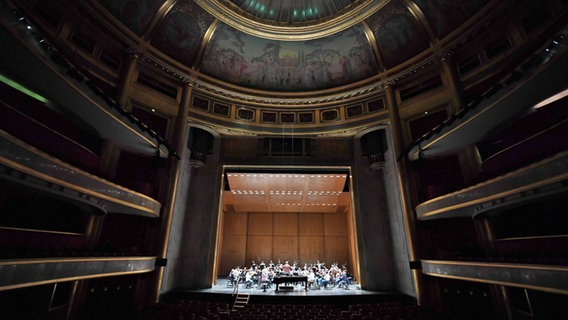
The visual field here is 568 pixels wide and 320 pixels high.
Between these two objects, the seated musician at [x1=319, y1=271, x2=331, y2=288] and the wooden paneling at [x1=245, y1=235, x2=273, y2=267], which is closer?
the seated musician at [x1=319, y1=271, x2=331, y2=288]

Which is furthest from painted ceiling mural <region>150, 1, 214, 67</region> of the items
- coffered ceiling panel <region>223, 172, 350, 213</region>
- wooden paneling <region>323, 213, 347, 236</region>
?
wooden paneling <region>323, 213, 347, 236</region>

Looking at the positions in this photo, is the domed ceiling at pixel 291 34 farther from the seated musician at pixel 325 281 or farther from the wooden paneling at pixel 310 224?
the seated musician at pixel 325 281

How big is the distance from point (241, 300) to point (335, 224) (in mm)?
12100

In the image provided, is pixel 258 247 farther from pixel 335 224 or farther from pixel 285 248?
pixel 335 224

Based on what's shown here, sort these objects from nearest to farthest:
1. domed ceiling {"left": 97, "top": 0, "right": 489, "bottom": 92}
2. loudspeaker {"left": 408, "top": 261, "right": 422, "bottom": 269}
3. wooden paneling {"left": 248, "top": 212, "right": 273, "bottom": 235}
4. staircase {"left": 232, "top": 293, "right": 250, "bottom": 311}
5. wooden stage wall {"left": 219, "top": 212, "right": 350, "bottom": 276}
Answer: staircase {"left": 232, "top": 293, "right": 250, "bottom": 311}
loudspeaker {"left": 408, "top": 261, "right": 422, "bottom": 269}
domed ceiling {"left": 97, "top": 0, "right": 489, "bottom": 92}
wooden stage wall {"left": 219, "top": 212, "right": 350, "bottom": 276}
wooden paneling {"left": 248, "top": 212, "right": 273, "bottom": 235}

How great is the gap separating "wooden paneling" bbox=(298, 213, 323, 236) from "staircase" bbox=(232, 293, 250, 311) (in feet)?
34.4

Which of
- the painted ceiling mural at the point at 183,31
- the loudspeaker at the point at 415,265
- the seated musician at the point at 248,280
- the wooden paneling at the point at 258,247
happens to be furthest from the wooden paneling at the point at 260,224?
the painted ceiling mural at the point at 183,31

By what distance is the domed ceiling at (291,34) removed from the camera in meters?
12.4

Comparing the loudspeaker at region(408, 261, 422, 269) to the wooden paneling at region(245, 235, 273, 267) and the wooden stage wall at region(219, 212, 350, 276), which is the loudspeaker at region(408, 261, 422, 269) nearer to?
the wooden stage wall at region(219, 212, 350, 276)

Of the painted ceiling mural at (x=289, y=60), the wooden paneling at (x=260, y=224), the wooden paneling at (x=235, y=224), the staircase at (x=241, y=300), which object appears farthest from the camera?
the wooden paneling at (x=260, y=224)

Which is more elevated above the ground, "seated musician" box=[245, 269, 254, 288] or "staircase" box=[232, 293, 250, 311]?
"seated musician" box=[245, 269, 254, 288]

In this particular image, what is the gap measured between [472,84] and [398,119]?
11.1ft

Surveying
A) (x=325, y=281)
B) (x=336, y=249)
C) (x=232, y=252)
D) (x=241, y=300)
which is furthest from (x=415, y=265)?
Result: (x=232, y=252)

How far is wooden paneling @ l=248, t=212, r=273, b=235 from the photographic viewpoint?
68.5 feet
